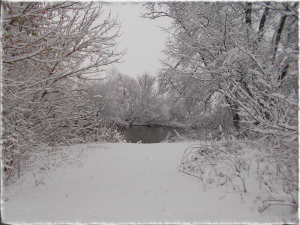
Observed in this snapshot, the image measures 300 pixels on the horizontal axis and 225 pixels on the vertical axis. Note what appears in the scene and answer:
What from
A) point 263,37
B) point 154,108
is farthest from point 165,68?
point 154,108

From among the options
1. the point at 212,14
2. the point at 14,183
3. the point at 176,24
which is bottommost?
the point at 14,183

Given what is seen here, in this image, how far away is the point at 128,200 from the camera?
2188 mm

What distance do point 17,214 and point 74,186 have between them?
1.03 m

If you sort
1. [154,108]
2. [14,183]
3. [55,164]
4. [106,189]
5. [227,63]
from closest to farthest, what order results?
1. [106,189]
2. [14,183]
3. [227,63]
4. [55,164]
5. [154,108]

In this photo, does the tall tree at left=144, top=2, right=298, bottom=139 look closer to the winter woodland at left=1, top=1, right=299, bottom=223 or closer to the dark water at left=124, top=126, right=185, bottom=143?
the winter woodland at left=1, top=1, right=299, bottom=223

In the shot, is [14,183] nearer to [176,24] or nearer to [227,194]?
[227,194]

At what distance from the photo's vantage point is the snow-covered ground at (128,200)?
169 centimetres

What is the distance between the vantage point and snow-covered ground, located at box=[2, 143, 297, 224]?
1.69 meters

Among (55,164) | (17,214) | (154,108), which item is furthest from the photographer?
(154,108)

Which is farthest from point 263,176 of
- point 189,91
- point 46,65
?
point 189,91

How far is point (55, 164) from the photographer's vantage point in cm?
379

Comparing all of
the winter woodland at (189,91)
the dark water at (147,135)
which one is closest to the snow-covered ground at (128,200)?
the winter woodland at (189,91)

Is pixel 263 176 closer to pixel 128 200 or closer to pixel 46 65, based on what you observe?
pixel 128 200

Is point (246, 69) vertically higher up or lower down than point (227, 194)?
higher up
